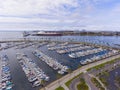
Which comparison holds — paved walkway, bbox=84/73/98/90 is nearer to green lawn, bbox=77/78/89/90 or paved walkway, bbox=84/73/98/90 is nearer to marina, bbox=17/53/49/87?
green lawn, bbox=77/78/89/90

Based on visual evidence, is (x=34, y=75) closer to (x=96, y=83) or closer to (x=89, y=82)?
(x=89, y=82)

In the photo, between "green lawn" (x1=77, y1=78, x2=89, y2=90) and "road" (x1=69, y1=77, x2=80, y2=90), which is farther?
"road" (x1=69, y1=77, x2=80, y2=90)

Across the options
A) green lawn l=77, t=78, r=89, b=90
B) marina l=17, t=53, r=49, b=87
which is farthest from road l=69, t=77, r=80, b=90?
marina l=17, t=53, r=49, b=87

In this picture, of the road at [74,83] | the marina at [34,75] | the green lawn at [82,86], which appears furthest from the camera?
the marina at [34,75]

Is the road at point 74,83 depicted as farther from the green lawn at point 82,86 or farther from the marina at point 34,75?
the marina at point 34,75

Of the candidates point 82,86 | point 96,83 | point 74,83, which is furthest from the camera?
point 74,83

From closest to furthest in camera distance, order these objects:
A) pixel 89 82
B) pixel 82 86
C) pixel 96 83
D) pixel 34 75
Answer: pixel 82 86
pixel 96 83
pixel 89 82
pixel 34 75

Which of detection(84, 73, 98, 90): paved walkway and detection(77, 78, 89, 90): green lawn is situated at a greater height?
detection(77, 78, 89, 90): green lawn

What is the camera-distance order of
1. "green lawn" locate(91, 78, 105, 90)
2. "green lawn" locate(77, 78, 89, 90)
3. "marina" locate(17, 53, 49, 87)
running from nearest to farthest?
1. "green lawn" locate(77, 78, 89, 90)
2. "green lawn" locate(91, 78, 105, 90)
3. "marina" locate(17, 53, 49, 87)

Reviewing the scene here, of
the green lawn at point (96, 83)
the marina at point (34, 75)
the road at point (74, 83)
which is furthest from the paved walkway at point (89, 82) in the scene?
the marina at point (34, 75)

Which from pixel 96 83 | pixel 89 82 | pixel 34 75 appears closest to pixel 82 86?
pixel 89 82

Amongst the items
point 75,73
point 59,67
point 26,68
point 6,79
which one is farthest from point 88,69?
point 6,79

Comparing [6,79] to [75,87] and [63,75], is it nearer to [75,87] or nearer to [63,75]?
[63,75]
